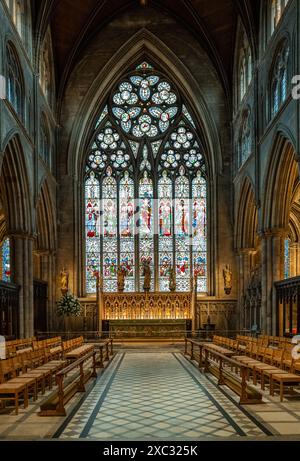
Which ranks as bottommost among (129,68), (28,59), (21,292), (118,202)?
(21,292)

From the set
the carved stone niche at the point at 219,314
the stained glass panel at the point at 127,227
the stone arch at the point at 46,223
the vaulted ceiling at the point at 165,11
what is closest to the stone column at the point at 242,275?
the carved stone niche at the point at 219,314

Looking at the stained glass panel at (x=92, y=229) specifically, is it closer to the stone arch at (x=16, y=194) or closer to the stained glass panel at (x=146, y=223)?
the stained glass panel at (x=146, y=223)

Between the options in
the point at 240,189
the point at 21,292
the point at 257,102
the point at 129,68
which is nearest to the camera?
the point at 21,292

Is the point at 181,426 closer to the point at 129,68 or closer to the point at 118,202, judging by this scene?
the point at 118,202

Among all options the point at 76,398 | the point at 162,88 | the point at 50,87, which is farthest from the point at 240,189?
the point at 76,398

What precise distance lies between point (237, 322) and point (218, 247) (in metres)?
4.65

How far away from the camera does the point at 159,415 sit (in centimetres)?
1026

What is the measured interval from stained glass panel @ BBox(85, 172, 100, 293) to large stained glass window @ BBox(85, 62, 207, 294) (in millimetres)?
63

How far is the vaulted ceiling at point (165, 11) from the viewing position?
31.4 m

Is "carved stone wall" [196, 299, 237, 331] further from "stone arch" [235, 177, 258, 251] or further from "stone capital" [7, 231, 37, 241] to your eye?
"stone capital" [7, 231, 37, 241]

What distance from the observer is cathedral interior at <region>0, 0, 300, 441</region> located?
77.8 ft

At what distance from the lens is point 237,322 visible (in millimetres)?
32781

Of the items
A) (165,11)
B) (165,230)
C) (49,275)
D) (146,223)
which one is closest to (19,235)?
(49,275)

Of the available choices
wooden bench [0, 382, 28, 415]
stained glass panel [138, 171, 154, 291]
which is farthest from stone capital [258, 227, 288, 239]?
wooden bench [0, 382, 28, 415]
